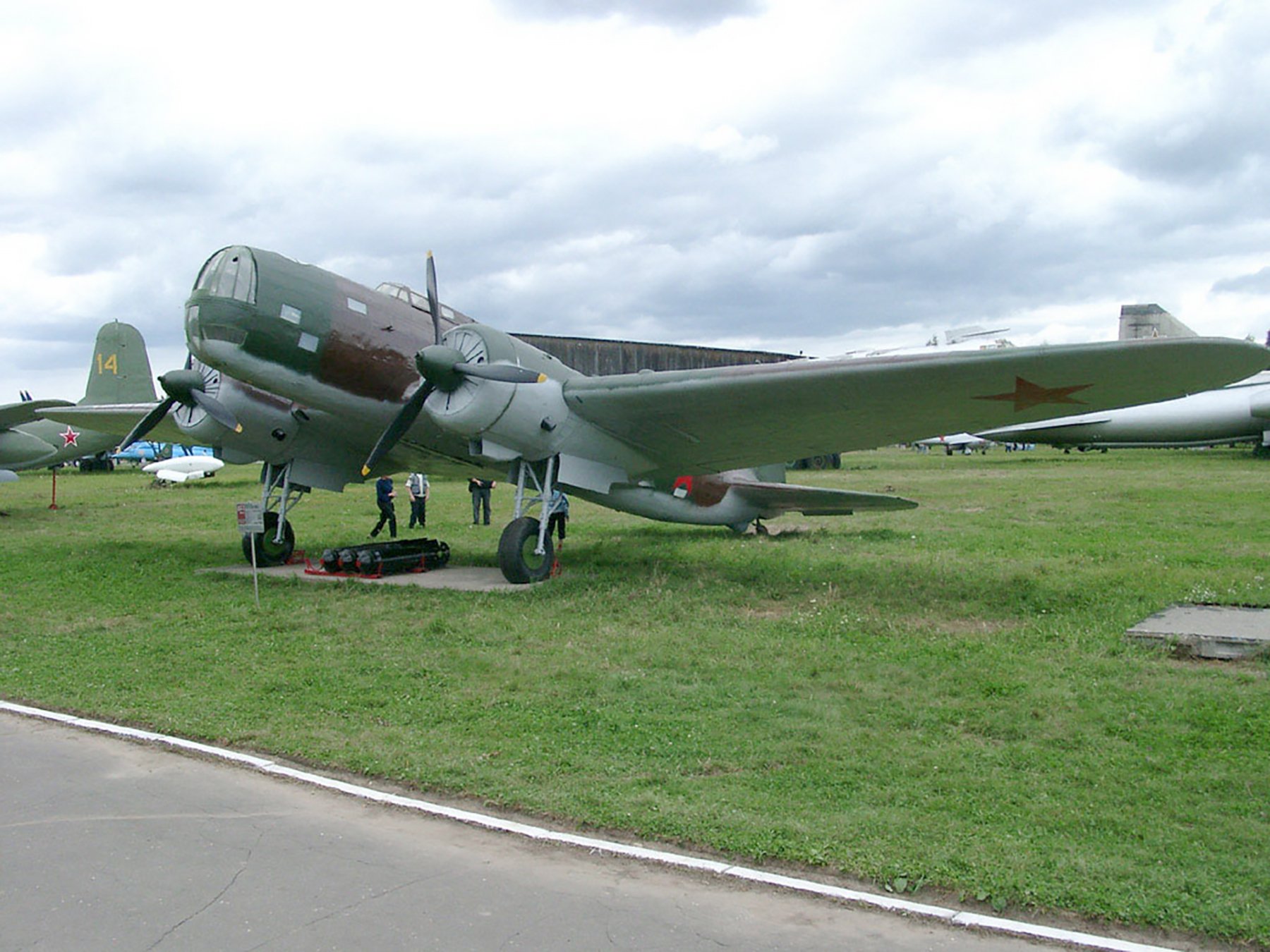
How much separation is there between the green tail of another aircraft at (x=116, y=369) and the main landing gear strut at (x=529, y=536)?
25.5 metres

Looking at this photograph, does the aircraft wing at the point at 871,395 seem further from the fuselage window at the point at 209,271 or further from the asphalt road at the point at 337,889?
the asphalt road at the point at 337,889

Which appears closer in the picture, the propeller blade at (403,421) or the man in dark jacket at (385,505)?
the propeller blade at (403,421)

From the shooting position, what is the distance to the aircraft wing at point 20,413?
24438 mm

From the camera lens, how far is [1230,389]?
40.0 meters

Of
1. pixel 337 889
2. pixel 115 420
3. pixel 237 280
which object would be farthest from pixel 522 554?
pixel 115 420

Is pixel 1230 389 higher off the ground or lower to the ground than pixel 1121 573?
higher

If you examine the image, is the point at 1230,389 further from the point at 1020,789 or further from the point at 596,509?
the point at 1020,789

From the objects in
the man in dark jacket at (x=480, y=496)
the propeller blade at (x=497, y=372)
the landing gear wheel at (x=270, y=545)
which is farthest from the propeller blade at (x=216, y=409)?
the man in dark jacket at (x=480, y=496)

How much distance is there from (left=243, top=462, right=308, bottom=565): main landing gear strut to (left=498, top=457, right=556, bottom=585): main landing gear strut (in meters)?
5.10

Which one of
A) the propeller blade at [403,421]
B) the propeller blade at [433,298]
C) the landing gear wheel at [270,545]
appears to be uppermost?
the propeller blade at [433,298]

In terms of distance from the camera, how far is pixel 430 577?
1512 cm

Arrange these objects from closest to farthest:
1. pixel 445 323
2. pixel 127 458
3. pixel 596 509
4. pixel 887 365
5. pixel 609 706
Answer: pixel 609 706
pixel 887 365
pixel 445 323
pixel 596 509
pixel 127 458

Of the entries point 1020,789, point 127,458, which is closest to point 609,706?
point 1020,789

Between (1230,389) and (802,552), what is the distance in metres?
32.7
